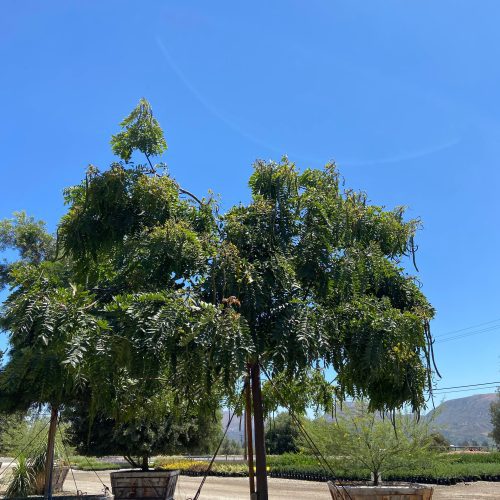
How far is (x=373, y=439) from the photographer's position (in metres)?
14.5

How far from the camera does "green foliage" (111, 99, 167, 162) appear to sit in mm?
8836

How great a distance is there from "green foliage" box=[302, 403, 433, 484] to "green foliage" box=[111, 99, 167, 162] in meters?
8.68

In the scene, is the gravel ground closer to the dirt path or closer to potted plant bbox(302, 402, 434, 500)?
the dirt path

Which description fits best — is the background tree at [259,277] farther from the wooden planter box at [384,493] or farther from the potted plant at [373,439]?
the potted plant at [373,439]

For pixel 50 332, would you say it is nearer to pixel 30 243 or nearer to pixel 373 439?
pixel 373 439

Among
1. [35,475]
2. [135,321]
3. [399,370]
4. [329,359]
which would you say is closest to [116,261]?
[135,321]

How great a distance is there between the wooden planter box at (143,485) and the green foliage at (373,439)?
430 centimetres

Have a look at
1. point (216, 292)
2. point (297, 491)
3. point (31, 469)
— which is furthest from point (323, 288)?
point (297, 491)

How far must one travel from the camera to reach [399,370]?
746 cm

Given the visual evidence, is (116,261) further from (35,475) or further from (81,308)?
(35,475)

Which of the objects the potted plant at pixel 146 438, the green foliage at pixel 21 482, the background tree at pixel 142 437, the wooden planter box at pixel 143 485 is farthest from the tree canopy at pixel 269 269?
the green foliage at pixel 21 482

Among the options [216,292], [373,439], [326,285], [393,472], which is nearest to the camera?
[216,292]

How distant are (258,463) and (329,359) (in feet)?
6.54

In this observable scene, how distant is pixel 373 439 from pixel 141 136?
32.0 feet
